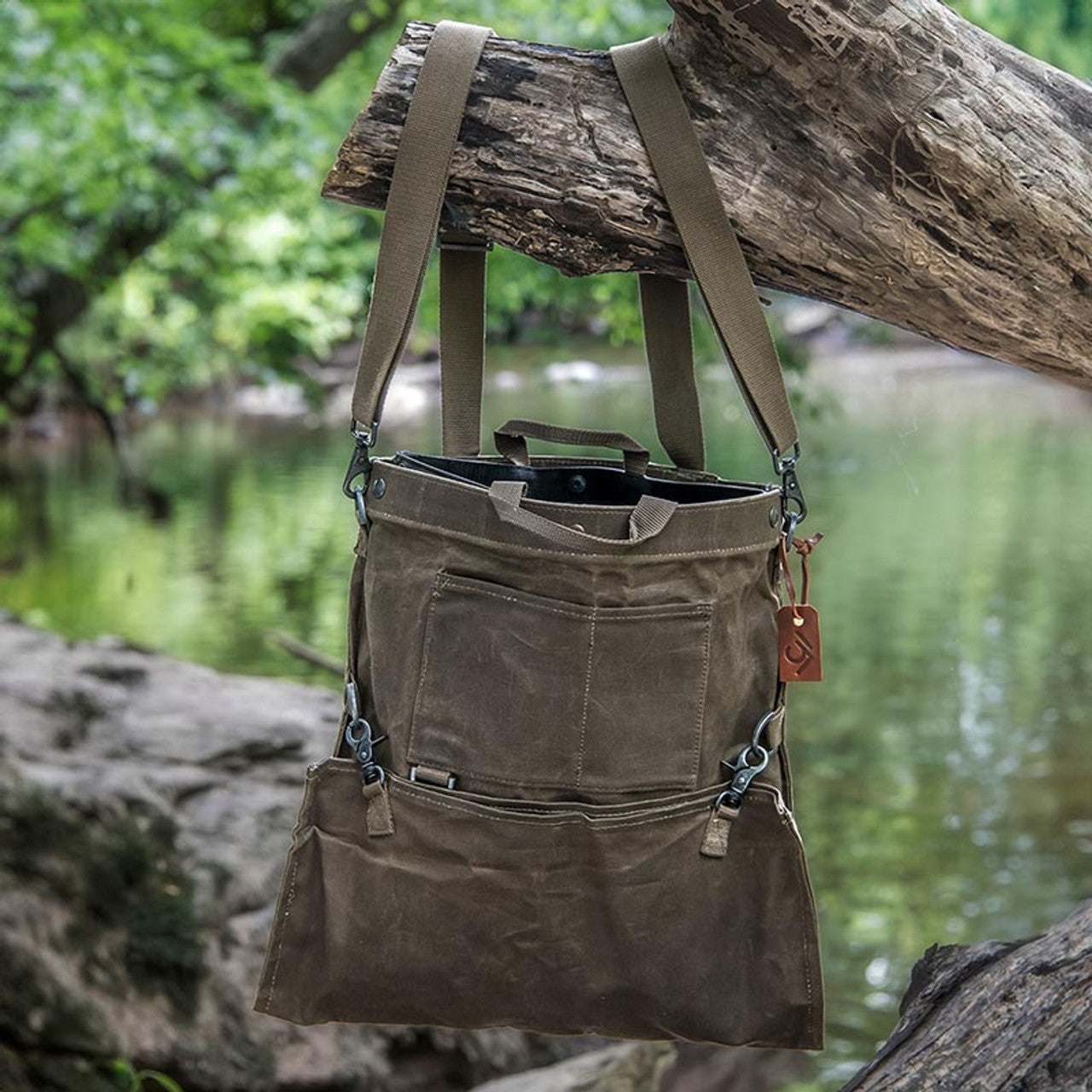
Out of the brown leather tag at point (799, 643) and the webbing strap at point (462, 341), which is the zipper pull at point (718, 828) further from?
the webbing strap at point (462, 341)

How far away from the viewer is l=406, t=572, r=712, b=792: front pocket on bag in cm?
193

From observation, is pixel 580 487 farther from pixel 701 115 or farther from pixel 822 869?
pixel 822 869

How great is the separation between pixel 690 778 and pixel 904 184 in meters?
0.82

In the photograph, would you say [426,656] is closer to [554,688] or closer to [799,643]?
[554,688]

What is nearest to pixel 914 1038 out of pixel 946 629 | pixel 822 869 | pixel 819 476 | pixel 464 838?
pixel 464 838

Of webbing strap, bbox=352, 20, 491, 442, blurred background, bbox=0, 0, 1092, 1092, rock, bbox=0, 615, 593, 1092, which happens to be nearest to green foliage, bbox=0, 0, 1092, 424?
blurred background, bbox=0, 0, 1092, 1092

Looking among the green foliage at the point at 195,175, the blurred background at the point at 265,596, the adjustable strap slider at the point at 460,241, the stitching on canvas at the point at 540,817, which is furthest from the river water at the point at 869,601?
the adjustable strap slider at the point at 460,241

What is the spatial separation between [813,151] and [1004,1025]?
1149mm

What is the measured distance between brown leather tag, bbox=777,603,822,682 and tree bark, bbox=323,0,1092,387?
0.45 meters

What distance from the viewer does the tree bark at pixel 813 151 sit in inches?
74.5

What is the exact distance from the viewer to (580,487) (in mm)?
2156

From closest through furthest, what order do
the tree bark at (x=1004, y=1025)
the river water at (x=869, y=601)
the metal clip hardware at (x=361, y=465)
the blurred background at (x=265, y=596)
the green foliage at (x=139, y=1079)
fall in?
the tree bark at (x=1004, y=1025) → the metal clip hardware at (x=361, y=465) → the green foliage at (x=139, y=1079) → the blurred background at (x=265, y=596) → the river water at (x=869, y=601)

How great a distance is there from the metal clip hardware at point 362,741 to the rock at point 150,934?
77.4 inches

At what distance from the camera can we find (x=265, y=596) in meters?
Result: 11.4
